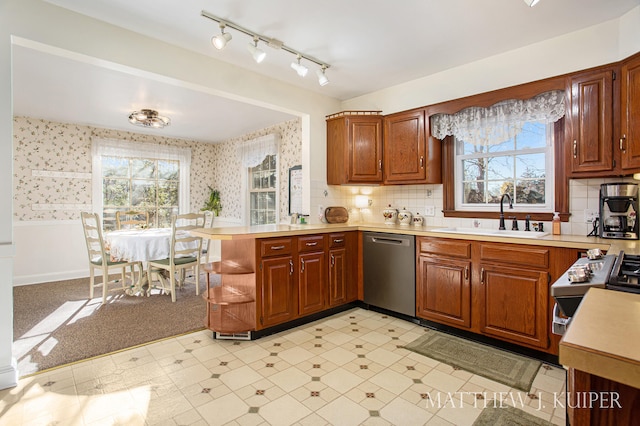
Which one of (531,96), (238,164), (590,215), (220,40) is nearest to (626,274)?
(590,215)

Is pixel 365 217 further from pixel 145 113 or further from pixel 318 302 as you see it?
pixel 145 113

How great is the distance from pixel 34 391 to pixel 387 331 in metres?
2.61

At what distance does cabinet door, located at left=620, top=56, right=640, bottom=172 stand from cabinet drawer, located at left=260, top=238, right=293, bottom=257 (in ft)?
8.59

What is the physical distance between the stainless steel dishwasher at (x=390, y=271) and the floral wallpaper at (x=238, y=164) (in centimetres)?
192

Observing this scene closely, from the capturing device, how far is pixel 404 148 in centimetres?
363

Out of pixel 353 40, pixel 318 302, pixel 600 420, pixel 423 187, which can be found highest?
pixel 353 40

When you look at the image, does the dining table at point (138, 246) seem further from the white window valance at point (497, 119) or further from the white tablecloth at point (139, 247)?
the white window valance at point (497, 119)

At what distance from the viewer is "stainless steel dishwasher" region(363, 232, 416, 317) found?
321cm

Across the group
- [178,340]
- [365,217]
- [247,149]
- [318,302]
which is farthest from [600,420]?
[247,149]

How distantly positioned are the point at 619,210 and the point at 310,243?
8.01 ft

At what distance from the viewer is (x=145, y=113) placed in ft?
13.8

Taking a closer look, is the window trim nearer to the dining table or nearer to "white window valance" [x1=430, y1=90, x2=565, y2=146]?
"white window valance" [x1=430, y1=90, x2=565, y2=146]

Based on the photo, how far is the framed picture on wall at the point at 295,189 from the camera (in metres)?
4.81

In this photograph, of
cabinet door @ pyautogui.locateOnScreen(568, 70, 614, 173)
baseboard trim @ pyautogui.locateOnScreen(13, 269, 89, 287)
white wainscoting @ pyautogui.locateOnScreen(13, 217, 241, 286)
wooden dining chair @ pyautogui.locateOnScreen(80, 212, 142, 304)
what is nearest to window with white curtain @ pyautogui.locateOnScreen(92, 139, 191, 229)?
white wainscoting @ pyautogui.locateOnScreen(13, 217, 241, 286)
